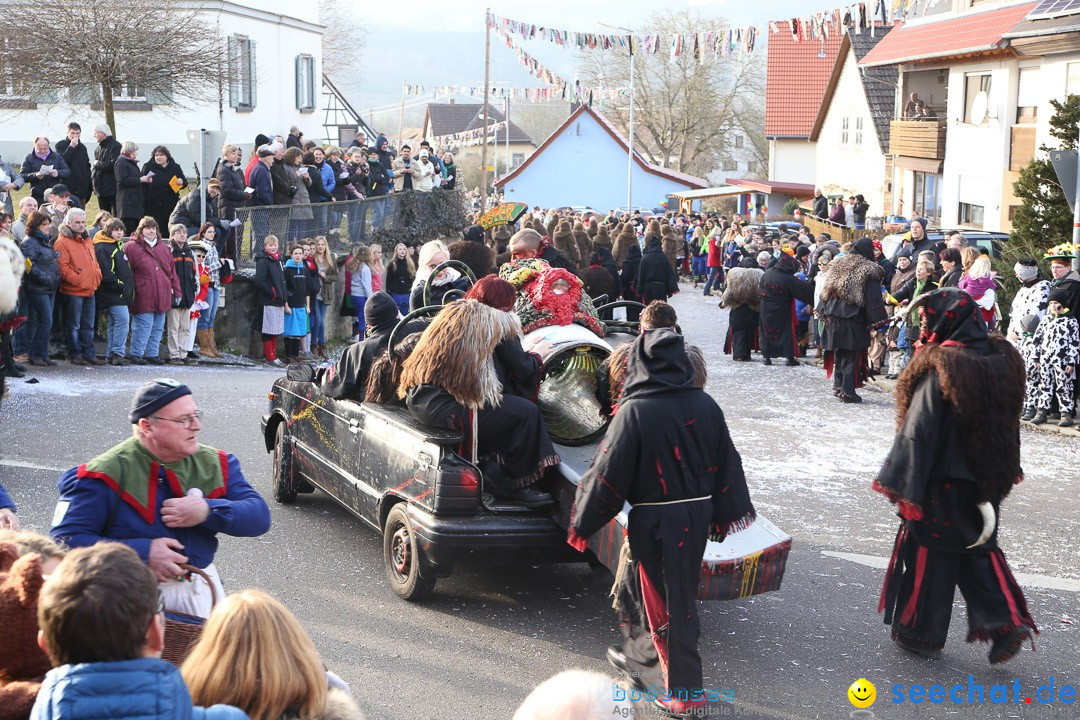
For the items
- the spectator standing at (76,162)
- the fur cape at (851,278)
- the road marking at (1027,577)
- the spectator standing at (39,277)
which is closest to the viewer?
the road marking at (1027,577)

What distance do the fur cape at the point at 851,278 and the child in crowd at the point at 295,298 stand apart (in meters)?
7.30

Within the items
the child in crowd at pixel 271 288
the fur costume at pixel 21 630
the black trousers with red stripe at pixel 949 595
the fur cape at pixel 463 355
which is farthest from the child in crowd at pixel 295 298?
the fur costume at pixel 21 630

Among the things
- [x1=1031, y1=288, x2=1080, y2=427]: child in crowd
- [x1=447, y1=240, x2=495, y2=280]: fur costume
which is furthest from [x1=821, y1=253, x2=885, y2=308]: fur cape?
[x1=447, y1=240, x2=495, y2=280]: fur costume

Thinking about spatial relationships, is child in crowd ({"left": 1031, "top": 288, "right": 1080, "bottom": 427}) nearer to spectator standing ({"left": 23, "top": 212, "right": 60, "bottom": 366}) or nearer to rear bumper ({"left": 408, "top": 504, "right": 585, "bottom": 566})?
rear bumper ({"left": 408, "top": 504, "right": 585, "bottom": 566})

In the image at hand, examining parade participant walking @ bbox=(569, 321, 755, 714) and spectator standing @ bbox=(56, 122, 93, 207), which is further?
spectator standing @ bbox=(56, 122, 93, 207)

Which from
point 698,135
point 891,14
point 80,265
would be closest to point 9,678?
point 80,265

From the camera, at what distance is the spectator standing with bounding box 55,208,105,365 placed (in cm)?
1370

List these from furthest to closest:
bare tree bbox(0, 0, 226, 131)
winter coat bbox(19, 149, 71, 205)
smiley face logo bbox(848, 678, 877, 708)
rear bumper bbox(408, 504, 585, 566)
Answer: bare tree bbox(0, 0, 226, 131) < winter coat bbox(19, 149, 71, 205) < rear bumper bbox(408, 504, 585, 566) < smiley face logo bbox(848, 678, 877, 708)

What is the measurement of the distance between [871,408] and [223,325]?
9.01 metres

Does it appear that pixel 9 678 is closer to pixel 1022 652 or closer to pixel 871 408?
pixel 1022 652

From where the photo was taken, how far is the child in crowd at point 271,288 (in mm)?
16406

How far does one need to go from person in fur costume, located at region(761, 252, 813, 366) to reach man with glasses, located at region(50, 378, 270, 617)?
12.9 m

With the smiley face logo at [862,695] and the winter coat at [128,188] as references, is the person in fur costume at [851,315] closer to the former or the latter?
the smiley face logo at [862,695]

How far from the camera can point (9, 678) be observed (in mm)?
3365
